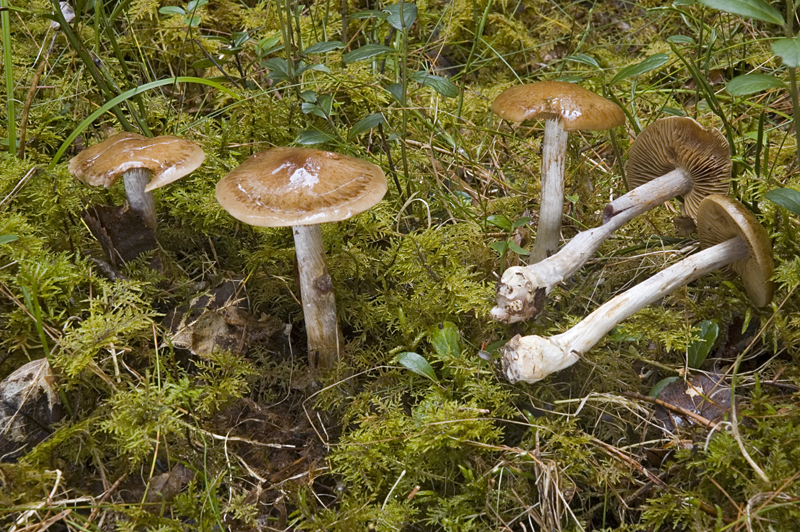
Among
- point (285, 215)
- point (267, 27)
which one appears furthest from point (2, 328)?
point (267, 27)

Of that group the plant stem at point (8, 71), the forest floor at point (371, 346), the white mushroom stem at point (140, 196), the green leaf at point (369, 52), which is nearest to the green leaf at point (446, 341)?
the forest floor at point (371, 346)

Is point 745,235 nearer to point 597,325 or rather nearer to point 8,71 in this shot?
point 597,325

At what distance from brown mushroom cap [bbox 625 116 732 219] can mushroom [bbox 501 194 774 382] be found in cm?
25

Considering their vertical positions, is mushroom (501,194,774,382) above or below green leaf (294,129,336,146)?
below

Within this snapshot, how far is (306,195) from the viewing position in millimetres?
1867

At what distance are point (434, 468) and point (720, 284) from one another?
133cm

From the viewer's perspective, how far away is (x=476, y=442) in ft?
6.21

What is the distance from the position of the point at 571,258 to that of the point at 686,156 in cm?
68

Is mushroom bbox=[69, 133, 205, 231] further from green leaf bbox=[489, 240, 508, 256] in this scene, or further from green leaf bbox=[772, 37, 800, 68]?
green leaf bbox=[772, 37, 800, 68]

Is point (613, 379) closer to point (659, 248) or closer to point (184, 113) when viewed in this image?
point (659, 248)

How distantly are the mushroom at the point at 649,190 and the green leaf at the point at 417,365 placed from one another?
0.30 m

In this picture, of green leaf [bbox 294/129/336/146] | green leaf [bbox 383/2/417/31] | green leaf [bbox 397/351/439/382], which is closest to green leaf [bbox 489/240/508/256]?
green leaf [bbox 397/351/439/382]

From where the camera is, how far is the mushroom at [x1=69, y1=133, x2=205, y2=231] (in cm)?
214

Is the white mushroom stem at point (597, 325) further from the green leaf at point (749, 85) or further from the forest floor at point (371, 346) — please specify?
the green leaf at point (749, 85)
